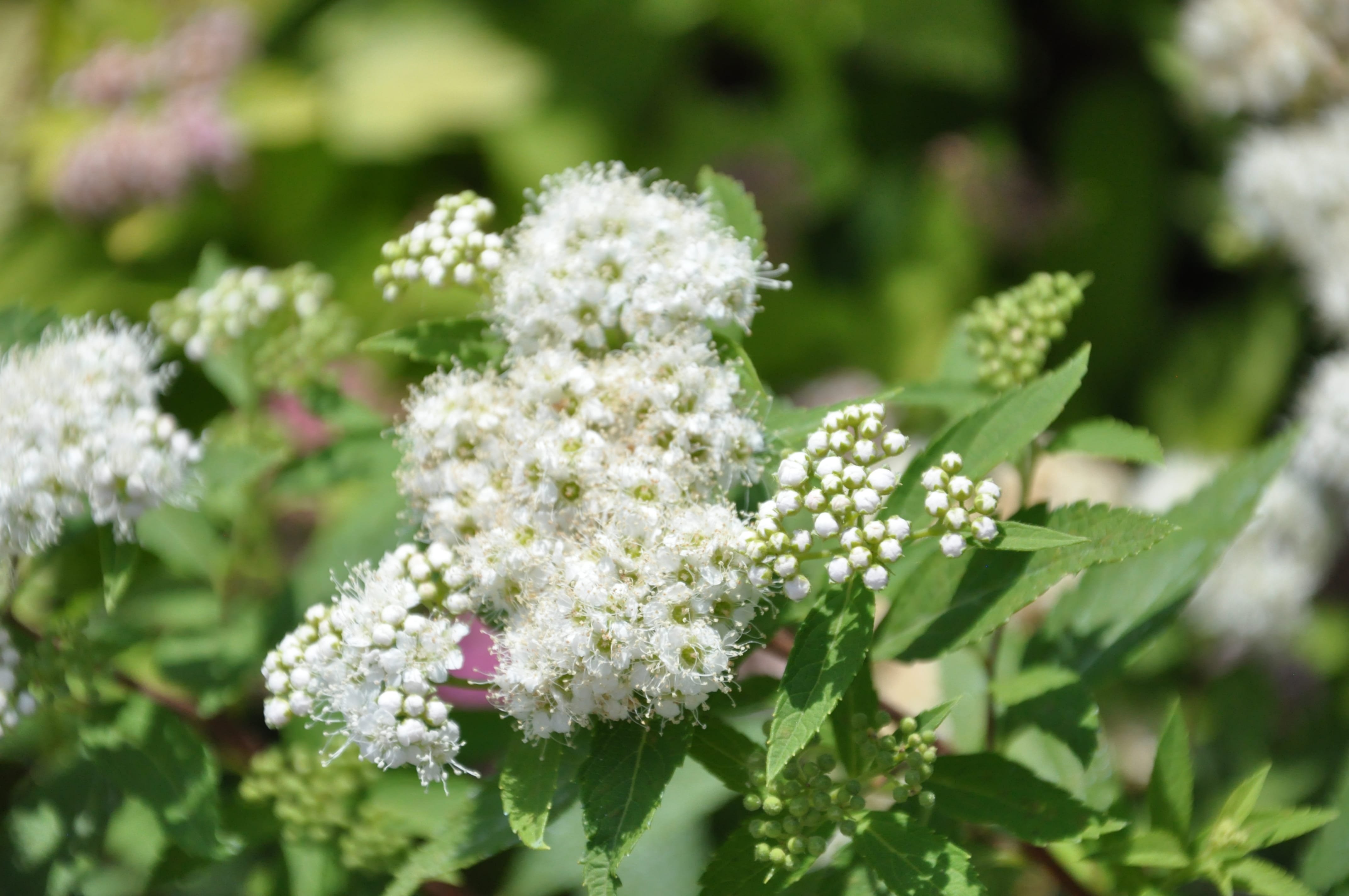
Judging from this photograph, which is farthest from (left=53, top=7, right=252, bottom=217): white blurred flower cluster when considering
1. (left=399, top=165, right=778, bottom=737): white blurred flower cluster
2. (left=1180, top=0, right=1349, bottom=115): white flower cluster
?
(left=1180, top=0, right=1349, bottom=115): white flower cluster

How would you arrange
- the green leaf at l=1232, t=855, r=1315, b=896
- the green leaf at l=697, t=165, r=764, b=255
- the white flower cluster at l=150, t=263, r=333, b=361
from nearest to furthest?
the green leaf at l=1232, t=855, r=1315, b=896
the green leaf at l=697, t=165, r=764, b=255
the white flower cluster at l=150, t=263, r=333, b=361

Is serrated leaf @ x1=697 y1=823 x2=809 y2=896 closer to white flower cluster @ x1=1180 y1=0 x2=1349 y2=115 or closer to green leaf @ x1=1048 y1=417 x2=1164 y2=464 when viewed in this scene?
green leaf @ x1=1048 y1=417 x2=1164 y2=464

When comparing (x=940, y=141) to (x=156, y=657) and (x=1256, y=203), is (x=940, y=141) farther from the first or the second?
(x=156, y=657)

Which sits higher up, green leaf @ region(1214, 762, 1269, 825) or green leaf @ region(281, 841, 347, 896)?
green leaf @ region(1214, 762, 1269, 825)

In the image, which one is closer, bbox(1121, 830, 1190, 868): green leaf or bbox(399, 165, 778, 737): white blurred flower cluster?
bbox(399, 165, 778, 737): white blurred flower cluster

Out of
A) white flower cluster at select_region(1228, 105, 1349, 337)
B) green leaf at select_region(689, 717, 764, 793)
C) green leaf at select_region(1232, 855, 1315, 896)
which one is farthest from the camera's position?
white flower cluster at select_region(1228, 105, 1349, 337)

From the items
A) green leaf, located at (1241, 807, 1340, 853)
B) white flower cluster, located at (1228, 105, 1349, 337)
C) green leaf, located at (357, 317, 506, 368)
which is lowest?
green leaf, located at (1241, 807, 1340, 853)
